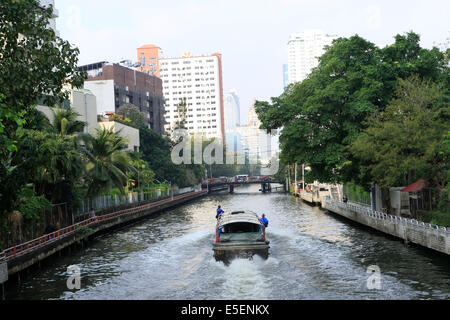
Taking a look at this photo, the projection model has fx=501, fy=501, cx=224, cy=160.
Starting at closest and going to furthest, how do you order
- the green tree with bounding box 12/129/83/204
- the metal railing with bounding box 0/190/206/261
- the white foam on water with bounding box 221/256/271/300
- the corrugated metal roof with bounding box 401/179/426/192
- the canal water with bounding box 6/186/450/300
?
the white foam on water with bounding box 221/256/271/300, the canal water with bounding box 6/186/450/300, the metal railing with bounding box 0/190/206/261, the green tree with bounding box 12/129/83/204, the corrugated metal roof with bounding box 401/179/426/192

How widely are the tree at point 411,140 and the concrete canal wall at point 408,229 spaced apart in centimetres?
307

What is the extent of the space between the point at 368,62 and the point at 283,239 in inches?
746

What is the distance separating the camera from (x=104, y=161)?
5066 centimetres

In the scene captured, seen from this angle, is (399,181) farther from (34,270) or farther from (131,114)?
(131,114)

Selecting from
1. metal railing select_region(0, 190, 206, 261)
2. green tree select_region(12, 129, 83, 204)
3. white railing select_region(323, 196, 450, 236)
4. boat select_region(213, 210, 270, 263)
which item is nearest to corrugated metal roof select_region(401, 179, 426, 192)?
white railing select_region(323, 196, 450, 236)

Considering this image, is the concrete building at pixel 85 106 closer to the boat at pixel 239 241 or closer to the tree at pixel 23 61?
the boat at pixel 239 241

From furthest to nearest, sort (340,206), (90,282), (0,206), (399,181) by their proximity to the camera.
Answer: (340,206)
(399,181)
(90,282)
(0,206)

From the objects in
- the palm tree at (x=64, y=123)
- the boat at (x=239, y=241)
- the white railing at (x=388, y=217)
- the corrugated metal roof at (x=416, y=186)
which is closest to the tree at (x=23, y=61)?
the boat at (x=239, y=241)

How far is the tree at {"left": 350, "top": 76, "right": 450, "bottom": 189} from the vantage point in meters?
34.2

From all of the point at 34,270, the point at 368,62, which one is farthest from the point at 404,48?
the point at 34,270

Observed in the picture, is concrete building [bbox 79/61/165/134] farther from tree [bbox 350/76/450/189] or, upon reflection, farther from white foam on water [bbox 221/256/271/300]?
white foam on water [bbox 221/256/271/300]

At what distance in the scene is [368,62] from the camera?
46312 millimetres

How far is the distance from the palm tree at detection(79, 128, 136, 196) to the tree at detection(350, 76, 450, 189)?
79.5 ft
